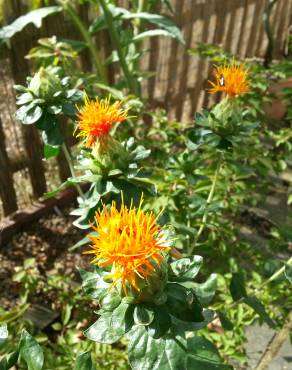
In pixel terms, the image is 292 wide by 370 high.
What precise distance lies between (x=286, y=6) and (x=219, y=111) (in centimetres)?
348

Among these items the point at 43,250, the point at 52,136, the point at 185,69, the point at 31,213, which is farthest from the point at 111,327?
the point at 185,69

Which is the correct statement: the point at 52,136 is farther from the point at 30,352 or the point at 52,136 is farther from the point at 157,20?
the point at 157,20

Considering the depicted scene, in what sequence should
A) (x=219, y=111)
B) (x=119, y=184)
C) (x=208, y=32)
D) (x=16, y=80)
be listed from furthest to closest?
(x=208, y=32) → (x=16, y=80) → (x=219, y=111) → (x=119, y=184)

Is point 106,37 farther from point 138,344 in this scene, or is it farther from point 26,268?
point 138,344

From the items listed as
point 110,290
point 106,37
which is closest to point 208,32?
point 106,37

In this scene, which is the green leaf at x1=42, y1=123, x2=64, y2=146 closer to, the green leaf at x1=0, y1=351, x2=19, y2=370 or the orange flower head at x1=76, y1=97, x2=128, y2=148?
the orange flower head at x1=76, y1=97, x2=128, y2=148

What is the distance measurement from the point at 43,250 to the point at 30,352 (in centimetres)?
155

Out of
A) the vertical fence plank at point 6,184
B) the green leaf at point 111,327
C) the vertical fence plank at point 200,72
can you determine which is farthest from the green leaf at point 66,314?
the vertical fence plank at point 200,72

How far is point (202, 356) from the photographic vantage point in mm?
978

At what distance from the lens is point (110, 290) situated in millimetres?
776

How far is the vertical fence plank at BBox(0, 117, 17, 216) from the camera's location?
7.45 ft

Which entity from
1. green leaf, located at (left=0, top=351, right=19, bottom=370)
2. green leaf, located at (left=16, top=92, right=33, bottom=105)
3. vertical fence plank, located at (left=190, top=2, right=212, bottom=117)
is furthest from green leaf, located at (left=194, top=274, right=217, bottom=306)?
vertical fence plank, located at (left=190, top=2, right=212, bottom=117)

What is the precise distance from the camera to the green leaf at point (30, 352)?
835 mm

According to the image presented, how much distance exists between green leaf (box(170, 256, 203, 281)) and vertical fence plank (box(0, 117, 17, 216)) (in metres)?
1.66
